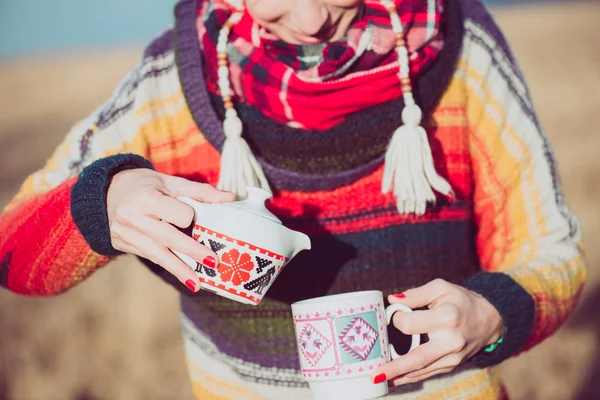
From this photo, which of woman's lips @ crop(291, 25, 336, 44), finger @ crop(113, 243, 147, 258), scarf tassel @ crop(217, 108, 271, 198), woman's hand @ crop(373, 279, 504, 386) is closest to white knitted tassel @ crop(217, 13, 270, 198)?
scarf tassel @ crop(217, 108, 271, 198)

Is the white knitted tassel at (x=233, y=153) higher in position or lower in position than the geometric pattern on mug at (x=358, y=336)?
higher

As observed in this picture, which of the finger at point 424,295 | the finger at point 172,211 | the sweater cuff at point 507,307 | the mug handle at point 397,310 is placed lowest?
the sweater cuff at point 507,307

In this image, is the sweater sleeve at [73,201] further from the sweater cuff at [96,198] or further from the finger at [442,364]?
the finger at [442,364]

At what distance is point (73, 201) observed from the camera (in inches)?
54.6

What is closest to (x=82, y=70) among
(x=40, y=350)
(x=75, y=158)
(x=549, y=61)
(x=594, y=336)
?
(x=549, y=61)

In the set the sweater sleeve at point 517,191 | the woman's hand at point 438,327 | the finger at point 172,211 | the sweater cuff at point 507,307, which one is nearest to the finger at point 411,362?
the woman's hand at point 438,327

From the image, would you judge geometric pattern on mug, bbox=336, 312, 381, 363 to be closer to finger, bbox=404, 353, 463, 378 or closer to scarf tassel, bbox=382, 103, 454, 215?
finger, bbox=404, 353, 463, 378

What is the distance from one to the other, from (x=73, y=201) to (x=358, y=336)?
20.6 inches

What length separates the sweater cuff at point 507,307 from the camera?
1.43 m

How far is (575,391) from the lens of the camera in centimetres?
363

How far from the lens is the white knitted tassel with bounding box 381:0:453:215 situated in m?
1.50

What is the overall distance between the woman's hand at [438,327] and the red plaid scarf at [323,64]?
0.39 metres

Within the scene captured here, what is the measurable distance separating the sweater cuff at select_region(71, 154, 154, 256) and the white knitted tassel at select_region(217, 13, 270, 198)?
16 cm

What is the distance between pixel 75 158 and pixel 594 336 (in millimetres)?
3061
